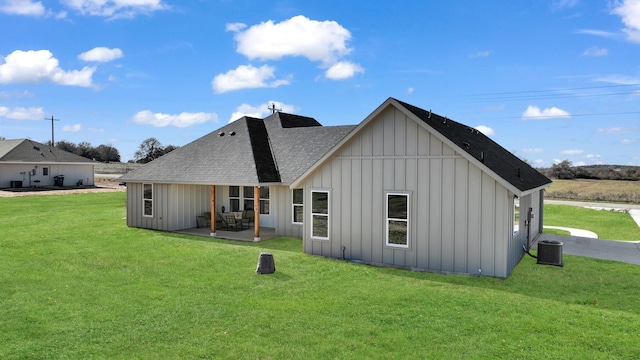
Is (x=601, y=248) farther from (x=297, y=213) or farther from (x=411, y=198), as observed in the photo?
(x=297, y=213)

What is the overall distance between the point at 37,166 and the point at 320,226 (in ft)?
128

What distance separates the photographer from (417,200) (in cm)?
1109

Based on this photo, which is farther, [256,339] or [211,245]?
[211,245]

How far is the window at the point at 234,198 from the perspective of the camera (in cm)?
1897

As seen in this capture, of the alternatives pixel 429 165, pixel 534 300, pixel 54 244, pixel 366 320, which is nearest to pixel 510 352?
pixel 366 320

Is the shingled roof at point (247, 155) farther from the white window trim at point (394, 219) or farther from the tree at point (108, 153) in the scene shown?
the tree at point (108, 153)

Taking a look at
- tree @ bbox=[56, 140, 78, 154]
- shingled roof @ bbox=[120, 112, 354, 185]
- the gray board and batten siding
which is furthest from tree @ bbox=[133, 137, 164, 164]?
the gray board and batten siding

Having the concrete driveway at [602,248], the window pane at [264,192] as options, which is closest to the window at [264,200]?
the window pane at [264,192]

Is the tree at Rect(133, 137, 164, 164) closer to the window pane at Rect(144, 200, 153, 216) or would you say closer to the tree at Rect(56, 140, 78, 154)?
the tree at Rect(56, 140, 78, 154)

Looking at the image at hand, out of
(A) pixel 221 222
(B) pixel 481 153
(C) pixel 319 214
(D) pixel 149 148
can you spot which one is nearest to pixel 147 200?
(A) pixel 221 222

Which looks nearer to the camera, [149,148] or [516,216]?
[516,216]

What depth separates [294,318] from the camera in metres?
7.41

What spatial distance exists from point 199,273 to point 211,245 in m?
3.96

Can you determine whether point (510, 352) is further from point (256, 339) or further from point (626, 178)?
point (626, 178)
